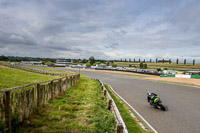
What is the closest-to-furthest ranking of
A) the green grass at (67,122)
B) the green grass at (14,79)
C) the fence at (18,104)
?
the fence at (18,104) → the green grass at (67,122) → the green grass at (14,79)

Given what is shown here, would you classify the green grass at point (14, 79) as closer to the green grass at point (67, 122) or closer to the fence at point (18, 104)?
the fence at point (18, 104)

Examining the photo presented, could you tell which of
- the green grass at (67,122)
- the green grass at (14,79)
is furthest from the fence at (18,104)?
the green grass at (14,79)

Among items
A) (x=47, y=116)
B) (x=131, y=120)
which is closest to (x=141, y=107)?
(x=131, y=120)

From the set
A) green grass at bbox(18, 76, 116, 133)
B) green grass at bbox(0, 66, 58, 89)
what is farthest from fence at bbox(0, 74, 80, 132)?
green grass at bbox(0, 66, 58, 89)

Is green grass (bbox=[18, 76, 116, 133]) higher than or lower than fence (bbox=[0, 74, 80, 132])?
lower

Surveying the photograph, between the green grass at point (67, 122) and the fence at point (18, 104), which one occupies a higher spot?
the fence at point (18, 104)

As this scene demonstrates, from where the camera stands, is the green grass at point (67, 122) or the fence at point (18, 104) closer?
the fence at point (18, 104)

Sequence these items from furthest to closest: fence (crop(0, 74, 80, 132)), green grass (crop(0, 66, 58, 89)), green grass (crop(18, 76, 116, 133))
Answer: green grass (crop(0, 66, 58, 89)), green grass (crop(18, 76, 116, 133)), fence (crop(0, 74, 80, 132))

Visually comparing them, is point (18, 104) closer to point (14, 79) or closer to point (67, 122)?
point (67, 122)

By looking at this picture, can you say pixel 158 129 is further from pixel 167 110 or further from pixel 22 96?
pixel 22 96

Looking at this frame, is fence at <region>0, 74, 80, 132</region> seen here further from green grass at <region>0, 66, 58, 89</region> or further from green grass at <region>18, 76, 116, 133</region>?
green grass at <region>0, 66, 58, 89</region>

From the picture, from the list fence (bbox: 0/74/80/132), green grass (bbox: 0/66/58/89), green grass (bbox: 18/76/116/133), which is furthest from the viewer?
green grass (bbox: 0/66/58/89)

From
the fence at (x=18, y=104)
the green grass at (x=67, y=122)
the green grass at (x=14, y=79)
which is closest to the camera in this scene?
the fence at (x=18, y=104)

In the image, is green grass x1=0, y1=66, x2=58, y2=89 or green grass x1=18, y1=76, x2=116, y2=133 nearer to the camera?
green grass x1=18, y1=76, x2=116, y2=133
